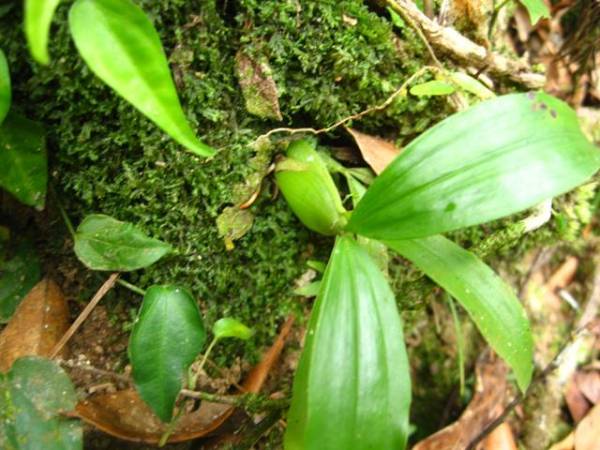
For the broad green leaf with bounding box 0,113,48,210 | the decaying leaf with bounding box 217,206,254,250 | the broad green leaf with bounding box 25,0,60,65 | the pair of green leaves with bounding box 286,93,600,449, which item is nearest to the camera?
the broad green leaf with bounding box 25,0,60,65

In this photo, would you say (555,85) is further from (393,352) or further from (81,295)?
(81,295)

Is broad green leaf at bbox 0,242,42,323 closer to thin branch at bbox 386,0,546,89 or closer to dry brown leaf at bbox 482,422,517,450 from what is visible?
thin branch at bbox 386,0,546,89

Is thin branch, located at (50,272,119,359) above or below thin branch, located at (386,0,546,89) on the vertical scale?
below

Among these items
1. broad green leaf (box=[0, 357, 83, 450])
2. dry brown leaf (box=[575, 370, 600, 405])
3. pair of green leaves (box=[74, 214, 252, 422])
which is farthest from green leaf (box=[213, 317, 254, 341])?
dry brown leaf (box=[575, 370, 600, 405])

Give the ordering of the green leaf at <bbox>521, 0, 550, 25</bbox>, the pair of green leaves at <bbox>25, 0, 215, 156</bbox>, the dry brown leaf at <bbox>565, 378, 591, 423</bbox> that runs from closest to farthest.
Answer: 1. the pair of green leaves at <bbox>25, 0, 215, 156</bbox>
2. the green leaf at <bbox>521, 0, 550, 25</bbox>
3. the dry brown leaf at <bbox>565, 378, 591, 423</bbox>

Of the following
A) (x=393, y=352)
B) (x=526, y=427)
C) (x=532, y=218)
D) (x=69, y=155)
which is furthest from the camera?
(x=526, y=427)

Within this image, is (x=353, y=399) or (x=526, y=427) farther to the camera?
(x=526, y=427)

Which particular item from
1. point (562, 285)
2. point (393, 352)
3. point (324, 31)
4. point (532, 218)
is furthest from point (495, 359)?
point (324, 31)

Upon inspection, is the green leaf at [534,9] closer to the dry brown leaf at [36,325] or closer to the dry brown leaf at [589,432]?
the dry brown leaf at [589,432]
